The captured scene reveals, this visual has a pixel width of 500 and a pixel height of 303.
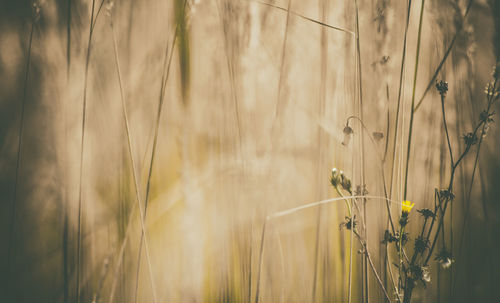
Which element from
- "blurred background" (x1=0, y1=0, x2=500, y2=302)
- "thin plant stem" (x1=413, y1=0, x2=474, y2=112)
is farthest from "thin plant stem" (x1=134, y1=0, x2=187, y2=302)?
"thin plant stem" (x1=413, y1=0, x2=474, y2=112)

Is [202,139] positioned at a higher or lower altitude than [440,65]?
lower

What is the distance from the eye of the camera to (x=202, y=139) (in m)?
0.62

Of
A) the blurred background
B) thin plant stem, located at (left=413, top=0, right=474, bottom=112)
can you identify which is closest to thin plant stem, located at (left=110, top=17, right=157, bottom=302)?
the blurred background

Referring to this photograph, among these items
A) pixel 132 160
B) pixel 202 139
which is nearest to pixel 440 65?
pixel 202 139

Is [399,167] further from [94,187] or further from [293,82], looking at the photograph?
[94,187]

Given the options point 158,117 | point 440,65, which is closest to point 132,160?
point 158,117

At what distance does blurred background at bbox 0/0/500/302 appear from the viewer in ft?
1.98

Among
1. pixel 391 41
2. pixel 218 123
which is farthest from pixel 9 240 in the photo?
pixel 391 41

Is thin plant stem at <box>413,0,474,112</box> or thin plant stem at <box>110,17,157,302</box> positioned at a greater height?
thin plant stem at <box>413,0,474,112</box>

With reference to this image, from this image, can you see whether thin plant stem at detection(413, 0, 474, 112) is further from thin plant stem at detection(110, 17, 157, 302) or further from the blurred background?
thin plant stem at detection(110, 17, 157, 302)

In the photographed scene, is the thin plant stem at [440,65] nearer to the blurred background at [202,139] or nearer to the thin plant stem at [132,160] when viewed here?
the blurred background at [202,139]

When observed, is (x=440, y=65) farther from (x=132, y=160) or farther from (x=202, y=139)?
(x=132, y=160)

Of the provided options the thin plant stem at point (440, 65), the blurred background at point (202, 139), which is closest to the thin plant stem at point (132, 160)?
the blurred background at point (202, 139)

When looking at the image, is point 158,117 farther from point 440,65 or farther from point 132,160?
point 440,65
